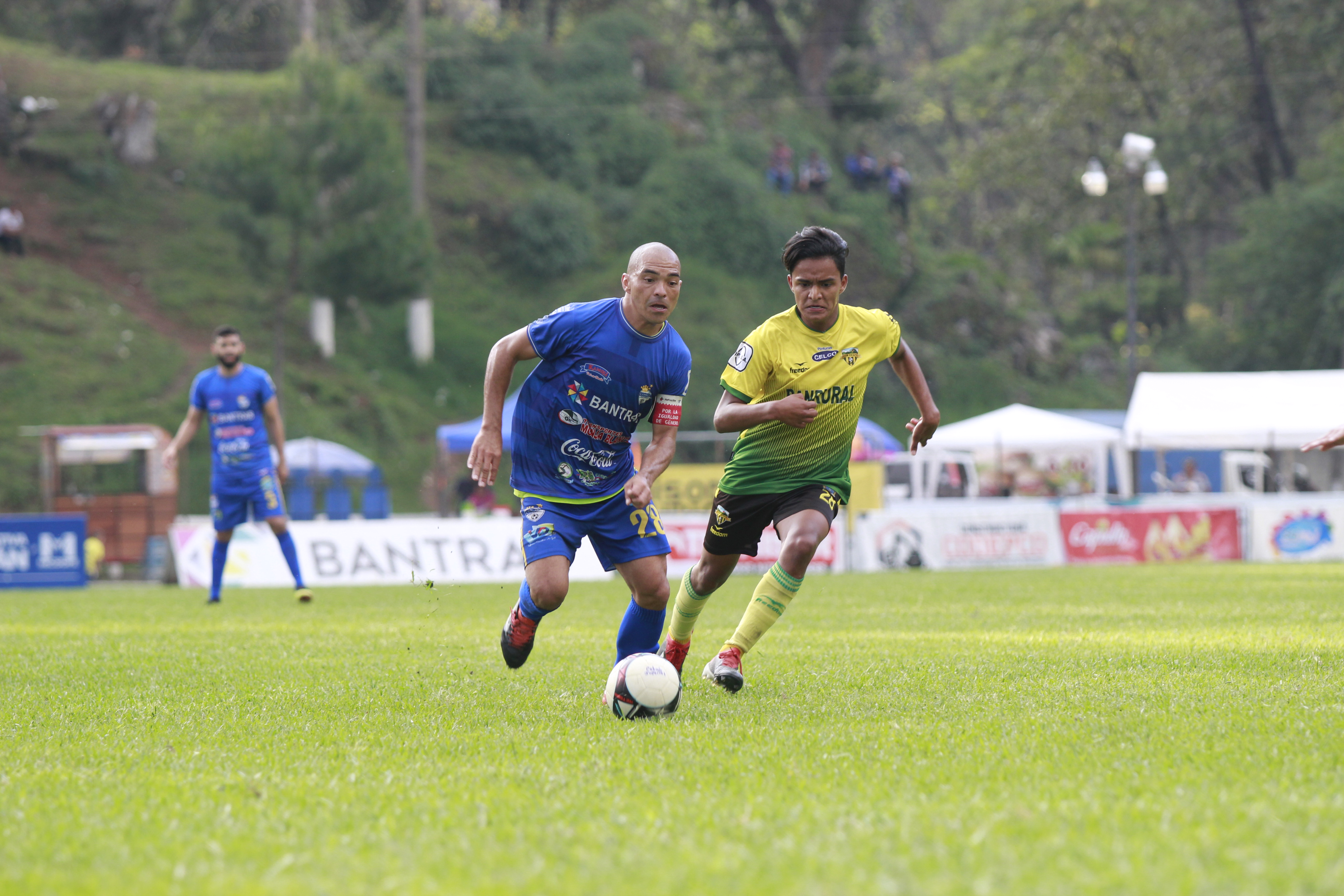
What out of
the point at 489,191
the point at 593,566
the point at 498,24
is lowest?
the point at 593,566

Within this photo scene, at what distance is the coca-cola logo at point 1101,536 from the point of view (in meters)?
21.7

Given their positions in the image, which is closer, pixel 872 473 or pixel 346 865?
pixel 346 865

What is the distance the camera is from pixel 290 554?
1410 cm

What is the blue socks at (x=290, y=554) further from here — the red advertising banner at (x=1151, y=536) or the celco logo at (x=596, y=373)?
the red advertising banner at (x=1151, y=536)

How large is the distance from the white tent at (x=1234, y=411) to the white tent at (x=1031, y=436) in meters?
1.22

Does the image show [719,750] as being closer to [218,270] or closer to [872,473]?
[872,473]

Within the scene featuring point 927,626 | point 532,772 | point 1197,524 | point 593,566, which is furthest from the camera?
point 1197,524

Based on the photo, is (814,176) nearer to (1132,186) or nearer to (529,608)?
(1132,186)

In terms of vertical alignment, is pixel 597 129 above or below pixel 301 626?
above

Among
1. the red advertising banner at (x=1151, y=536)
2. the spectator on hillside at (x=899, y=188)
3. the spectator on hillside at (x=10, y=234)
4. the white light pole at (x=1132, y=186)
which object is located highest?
the spectator on hillside at (x=899, y=188)

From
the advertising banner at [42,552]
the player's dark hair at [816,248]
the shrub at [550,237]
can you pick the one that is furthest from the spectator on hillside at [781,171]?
the player's dark hair at [816,248]

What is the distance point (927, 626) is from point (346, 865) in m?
7.61

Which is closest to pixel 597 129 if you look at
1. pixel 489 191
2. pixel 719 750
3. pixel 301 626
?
pixel 489 191

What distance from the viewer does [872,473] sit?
67.4 feet
